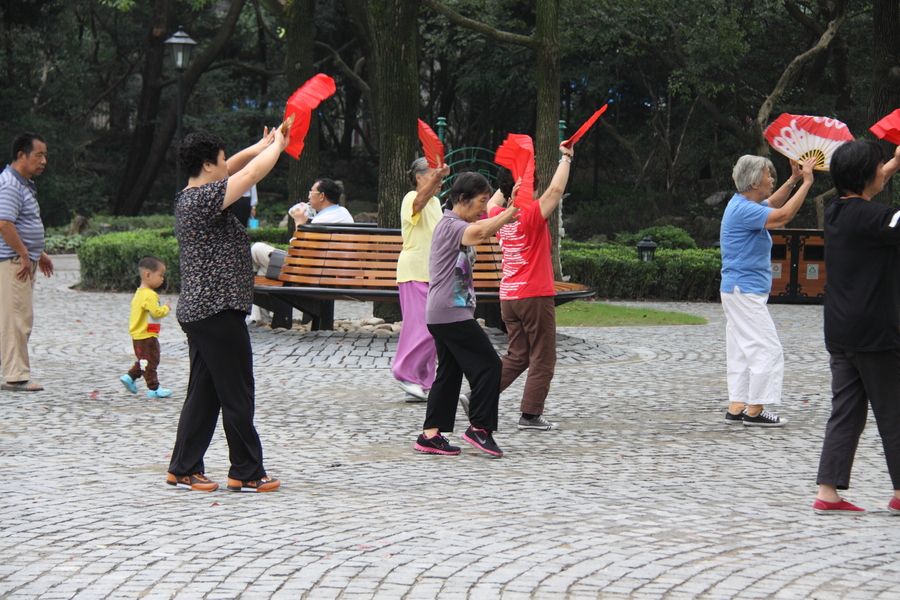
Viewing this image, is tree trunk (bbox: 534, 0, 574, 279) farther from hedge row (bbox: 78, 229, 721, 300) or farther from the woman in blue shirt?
the woman in blue shirt

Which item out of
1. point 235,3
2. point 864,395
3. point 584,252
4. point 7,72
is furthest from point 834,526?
point 7,72

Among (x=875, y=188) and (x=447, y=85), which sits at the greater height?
(x=447, y=85)

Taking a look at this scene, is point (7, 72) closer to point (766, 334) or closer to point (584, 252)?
point (584, 252)

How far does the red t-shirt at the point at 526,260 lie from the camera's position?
8391mm

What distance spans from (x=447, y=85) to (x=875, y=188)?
34332 millimetres

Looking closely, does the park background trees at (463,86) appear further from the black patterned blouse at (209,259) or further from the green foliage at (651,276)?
the black patterned blouse at (209,259)

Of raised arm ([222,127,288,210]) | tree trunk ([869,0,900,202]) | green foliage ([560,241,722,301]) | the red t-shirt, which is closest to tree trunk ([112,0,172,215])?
green foliage ([560,241,722,301])

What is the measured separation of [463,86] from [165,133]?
27.3ft

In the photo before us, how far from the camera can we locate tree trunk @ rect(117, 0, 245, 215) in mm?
33403

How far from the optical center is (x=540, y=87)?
17.6 metres

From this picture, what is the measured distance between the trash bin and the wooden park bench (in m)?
7.99

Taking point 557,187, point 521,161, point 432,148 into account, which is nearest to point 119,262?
point 432,148

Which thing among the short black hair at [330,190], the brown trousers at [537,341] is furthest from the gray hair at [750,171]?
the short black hair at [330,190]

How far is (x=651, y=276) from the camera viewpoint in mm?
20312
